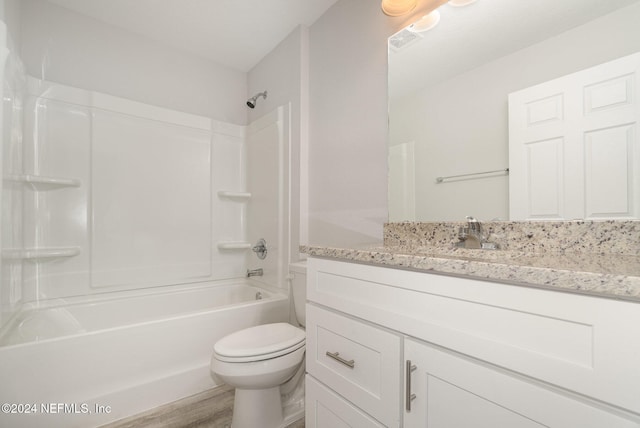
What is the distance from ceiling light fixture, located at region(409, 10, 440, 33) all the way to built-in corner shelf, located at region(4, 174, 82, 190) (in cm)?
221

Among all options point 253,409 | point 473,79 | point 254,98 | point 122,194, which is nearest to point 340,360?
point 253,409

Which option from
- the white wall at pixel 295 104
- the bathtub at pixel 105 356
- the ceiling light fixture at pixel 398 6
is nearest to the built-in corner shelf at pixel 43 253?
the bathtub at pixel 105 356

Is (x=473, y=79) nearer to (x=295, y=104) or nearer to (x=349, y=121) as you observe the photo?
(x=349, y=121)

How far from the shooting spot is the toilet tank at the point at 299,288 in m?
1.69

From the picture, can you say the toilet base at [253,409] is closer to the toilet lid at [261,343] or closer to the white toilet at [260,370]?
the white toilet at [260,370]

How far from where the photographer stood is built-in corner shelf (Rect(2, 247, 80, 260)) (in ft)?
5.26

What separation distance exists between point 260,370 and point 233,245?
4.56 ft

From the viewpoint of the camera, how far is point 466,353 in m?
0.62

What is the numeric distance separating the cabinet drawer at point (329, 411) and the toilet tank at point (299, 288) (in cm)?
65

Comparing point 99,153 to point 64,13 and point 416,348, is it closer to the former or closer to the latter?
point 64,13

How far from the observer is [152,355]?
1539mm

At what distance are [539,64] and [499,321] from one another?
36.9 inches

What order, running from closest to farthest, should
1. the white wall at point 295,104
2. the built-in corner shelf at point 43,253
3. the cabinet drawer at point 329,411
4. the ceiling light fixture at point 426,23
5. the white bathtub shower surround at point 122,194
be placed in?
the cabinet drawer at point 329,411
the ceiling light fixture at point 426,23
the built-in corner shelf at point 43,253
the white bathtub shower surround at point 122,194
the white wall at point 295,104

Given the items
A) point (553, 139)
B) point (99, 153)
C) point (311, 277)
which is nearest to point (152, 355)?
point (311, 277)
